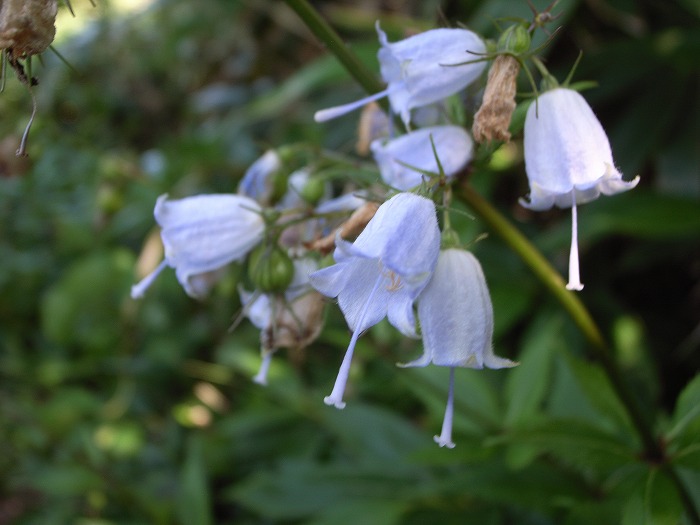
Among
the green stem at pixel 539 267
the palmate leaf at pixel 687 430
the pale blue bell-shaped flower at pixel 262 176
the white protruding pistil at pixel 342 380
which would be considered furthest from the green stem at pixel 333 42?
the palmate leaf at pixel 687 430

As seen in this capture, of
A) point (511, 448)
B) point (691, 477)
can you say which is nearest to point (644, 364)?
point (691, 477)

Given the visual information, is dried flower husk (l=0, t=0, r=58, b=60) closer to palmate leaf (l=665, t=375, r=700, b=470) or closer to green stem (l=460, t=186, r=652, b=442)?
green stem (l=460, t=186, r=652, b=442)

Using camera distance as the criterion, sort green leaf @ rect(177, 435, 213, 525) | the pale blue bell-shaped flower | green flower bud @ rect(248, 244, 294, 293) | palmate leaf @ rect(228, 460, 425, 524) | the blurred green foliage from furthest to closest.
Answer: green leaf @ rect(177, 435, 213, 525) → the blurred green foliage → palmate leaf @ rect(228, 460, 425, 524) → the pale blue bell-shaped flower → green flower bud @ rect(248, 244, 294, 293)

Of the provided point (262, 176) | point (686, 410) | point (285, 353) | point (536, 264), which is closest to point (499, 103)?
point (536, 264)

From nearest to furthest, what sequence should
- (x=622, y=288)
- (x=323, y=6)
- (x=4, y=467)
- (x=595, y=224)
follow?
(x=595, y=224) → (x=4, y=467) → (x=622, y=288) → (x=323, y=6)

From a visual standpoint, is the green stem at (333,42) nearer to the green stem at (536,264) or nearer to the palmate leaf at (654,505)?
the green stem at (536,264)

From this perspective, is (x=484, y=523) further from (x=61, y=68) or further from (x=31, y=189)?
(x=61, y=68)

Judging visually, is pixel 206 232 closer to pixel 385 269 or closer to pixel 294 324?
pixel 294 324

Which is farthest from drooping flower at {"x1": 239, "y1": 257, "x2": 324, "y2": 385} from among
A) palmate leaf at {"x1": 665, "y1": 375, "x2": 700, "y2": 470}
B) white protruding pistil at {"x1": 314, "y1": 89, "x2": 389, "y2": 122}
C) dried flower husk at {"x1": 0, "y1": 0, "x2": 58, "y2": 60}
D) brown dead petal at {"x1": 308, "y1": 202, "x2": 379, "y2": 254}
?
palmate leaf at {"x1": 665, "y1": 375, "x2": 700, "y2": 470}
